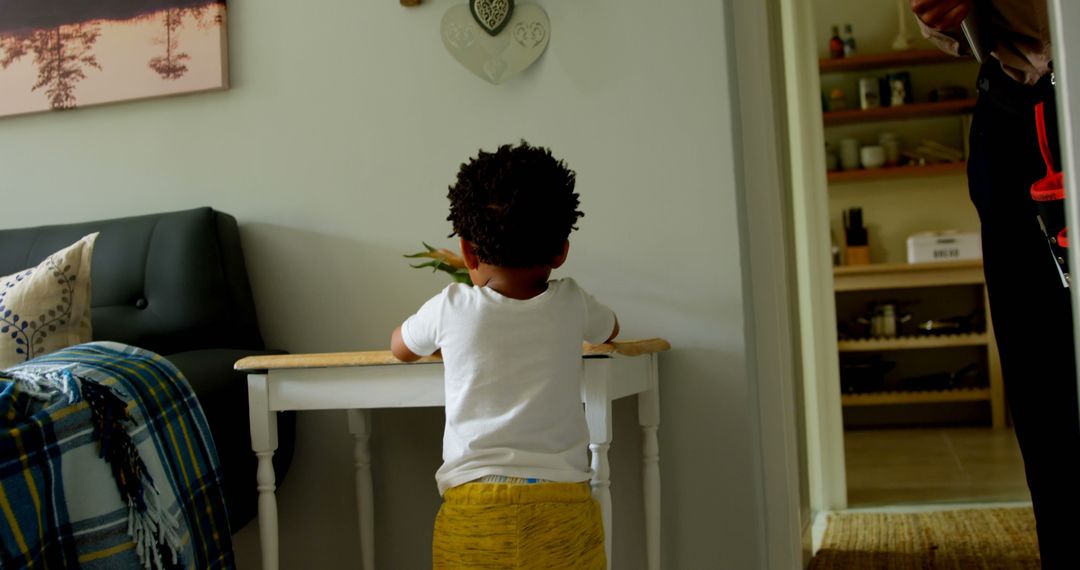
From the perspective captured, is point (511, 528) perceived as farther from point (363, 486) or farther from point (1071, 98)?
point (1071, 98)

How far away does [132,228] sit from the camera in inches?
81.4

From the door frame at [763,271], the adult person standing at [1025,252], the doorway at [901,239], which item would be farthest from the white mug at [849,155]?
the adult person standing at [1025,252]

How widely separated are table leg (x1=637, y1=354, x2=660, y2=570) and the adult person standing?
605 mm

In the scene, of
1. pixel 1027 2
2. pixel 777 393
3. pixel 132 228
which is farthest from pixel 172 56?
pixel 1027 2

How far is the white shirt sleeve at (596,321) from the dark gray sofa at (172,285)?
780mm

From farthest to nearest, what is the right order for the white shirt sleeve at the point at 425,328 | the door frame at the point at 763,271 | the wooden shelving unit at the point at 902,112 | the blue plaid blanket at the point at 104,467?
1. the wooden shelving unit at the point at 902,112
2. the door frame at the point at 763,271
3. the white shirt sleeve at the point at 425,328
4. the blue plaid blanket at the point at 104,467

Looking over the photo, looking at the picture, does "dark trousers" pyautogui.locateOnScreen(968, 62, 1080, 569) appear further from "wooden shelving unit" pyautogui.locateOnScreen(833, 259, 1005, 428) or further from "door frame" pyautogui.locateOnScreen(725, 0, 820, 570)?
"wooden shelving unit" pyautogui.locateOnScreen(833, 259, 1005, 428)

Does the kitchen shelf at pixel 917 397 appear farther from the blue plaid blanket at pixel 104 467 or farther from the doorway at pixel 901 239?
the blue plaid blanket at pixel 104 467

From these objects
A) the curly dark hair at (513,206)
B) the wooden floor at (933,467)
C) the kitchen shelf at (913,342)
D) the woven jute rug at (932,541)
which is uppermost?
the curly dark hair at (513,206)

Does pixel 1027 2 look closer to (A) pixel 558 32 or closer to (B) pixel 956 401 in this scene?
(A) pixel 558 32

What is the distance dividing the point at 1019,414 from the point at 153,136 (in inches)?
73.5

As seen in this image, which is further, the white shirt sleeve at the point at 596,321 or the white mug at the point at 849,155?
the white mug at the point at 849,155

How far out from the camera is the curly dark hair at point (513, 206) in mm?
1355

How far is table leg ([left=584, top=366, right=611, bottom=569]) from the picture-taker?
1487 millimetres
